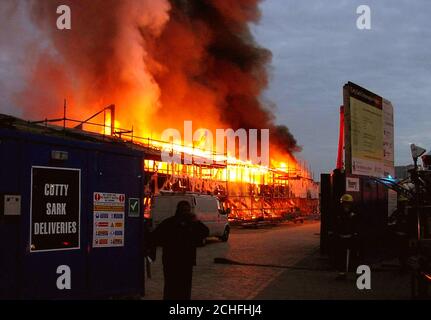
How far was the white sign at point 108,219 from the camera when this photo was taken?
23.3 ft

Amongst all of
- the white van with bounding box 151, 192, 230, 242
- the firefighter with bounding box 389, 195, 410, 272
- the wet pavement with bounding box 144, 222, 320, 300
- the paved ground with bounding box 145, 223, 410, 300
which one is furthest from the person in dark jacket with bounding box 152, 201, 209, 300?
the white van with bounding box 151, 192, 230, 242

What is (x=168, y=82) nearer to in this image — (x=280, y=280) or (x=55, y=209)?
(x=280, y=280)

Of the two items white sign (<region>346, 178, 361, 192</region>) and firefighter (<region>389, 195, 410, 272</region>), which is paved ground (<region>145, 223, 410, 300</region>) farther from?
white sign (<region>346, 178, 361, 192</region>)

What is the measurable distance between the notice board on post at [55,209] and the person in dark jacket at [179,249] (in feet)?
3.54

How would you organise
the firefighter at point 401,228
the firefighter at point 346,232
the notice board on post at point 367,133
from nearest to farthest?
the firefighter at point 346,232
the firefighter at point 401,228
the notice board on post at point 367,133

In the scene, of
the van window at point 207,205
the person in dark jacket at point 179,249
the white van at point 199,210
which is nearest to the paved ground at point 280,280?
the person in dark jacket at point 179,249

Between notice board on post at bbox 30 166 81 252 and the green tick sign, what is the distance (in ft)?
3.37

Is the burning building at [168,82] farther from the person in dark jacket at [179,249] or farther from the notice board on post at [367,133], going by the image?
the person in dark jacket at [179,249]

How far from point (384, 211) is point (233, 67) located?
42.6 meters

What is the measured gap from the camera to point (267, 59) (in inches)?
2349

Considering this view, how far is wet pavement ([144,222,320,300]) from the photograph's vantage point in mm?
9788

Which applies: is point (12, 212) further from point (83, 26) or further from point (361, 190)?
point (83, 26)

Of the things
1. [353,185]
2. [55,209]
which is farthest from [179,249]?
[353,185]

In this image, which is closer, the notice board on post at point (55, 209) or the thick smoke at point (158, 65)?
the notice board on post at point (55, 209)
